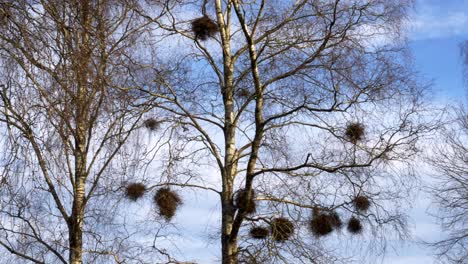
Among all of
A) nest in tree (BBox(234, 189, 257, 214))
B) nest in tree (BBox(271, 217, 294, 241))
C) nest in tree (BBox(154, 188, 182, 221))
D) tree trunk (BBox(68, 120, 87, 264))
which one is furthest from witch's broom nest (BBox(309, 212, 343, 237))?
tree trunk (BBox(68, 120, 87, 264))

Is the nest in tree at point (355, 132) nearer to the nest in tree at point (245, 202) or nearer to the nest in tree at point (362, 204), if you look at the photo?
the nest in tree at point (362, 204)

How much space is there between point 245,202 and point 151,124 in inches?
70.0

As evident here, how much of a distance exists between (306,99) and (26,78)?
4086mm

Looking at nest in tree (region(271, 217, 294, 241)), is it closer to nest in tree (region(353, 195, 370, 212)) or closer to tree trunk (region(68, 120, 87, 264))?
nest in tree (region(353, 195, 370, 212))

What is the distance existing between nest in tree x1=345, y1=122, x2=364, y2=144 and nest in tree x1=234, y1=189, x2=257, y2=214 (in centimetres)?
148

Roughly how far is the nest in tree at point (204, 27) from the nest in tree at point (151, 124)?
54.7 inches

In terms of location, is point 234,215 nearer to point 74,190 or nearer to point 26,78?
point 74,190

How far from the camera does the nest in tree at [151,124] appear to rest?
9.56 m

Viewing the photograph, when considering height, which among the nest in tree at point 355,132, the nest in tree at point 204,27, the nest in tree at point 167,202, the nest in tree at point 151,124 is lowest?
the nest in tree at point 167,202

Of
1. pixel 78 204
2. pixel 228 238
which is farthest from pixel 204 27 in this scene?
pixel 78 204

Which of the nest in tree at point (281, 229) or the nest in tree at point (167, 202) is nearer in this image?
the nest in tree at point (281, 229)

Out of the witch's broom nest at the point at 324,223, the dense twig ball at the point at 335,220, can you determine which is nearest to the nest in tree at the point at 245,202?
the witch's broom nest at the point at 324,223

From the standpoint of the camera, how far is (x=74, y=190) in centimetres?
861

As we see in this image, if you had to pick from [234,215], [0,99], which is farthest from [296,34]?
[0,99]
